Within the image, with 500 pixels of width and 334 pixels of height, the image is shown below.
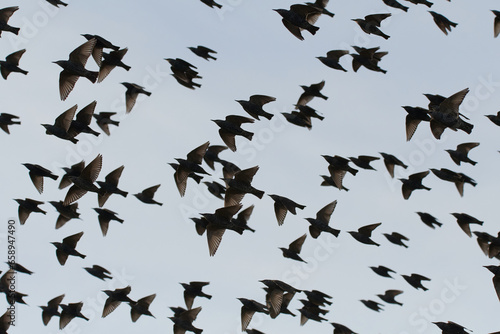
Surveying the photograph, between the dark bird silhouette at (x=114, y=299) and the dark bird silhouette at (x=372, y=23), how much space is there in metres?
12.0

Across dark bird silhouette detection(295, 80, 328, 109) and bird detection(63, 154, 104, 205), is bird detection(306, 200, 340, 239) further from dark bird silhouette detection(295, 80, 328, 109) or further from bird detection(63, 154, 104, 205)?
bird detection(63, 154, 104, 205)

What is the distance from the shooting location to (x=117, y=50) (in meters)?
28.7

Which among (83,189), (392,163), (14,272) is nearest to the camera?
(83,189)

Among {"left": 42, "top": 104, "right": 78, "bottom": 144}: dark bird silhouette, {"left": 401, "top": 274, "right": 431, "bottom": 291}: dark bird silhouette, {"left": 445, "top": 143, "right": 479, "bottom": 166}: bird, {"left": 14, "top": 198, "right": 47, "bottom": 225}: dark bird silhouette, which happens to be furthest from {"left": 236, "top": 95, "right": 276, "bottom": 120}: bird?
{"left": 14, "top": 198, "right": 47, "bottom": 225}: dark bird silhouette

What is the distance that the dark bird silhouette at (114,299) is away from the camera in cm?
3077

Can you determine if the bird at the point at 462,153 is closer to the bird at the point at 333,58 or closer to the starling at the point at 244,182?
the bird at the point at 333,58

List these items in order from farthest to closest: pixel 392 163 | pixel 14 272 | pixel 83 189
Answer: pixel 14 272
pixel 392 163
pixel 83 189

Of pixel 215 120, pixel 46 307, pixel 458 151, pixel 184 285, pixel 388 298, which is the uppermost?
pixel 458 151

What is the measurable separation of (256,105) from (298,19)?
9.88 feet

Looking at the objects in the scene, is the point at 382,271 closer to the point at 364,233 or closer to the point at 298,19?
the point at 364,233

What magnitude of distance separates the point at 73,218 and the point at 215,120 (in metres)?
6.39

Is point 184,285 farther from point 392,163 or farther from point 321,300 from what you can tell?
point 392,163

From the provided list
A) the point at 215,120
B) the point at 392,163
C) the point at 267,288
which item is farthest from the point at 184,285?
the point at 392,163

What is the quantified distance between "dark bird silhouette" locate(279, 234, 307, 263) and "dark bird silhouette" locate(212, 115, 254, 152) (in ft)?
13.0
